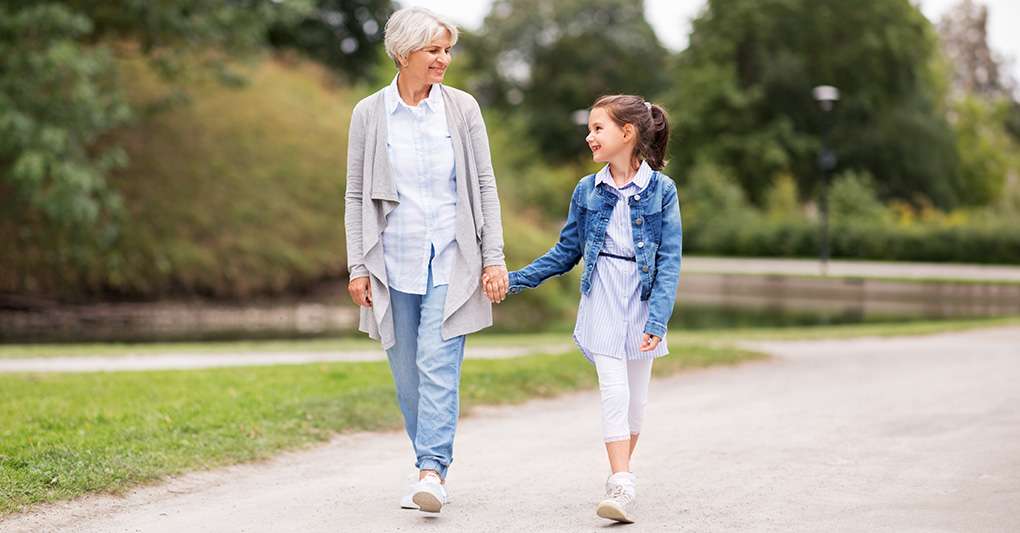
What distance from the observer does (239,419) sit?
6.52 m

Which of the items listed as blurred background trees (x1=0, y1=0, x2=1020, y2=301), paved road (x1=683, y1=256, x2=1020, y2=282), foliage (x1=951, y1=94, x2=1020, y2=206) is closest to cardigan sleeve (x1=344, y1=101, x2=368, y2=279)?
blurred background trees (x1=0, y1=0, x2=1020, y2=301)

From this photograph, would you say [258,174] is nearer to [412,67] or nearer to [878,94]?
[412,67]

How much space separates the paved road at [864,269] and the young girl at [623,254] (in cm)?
2572

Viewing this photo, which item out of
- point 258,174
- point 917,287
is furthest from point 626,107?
point 917,287

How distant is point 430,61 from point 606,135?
85 centimetres

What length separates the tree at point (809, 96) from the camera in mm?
47125

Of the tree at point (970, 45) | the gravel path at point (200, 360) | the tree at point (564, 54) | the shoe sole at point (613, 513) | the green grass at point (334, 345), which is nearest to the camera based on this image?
the shoe sole at point (613, 513)

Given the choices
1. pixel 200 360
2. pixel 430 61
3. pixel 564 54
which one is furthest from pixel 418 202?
pixel 564 54

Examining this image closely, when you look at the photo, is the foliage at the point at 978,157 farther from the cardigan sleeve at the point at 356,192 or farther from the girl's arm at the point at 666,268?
the cardigan sleeve at the point at 356,192

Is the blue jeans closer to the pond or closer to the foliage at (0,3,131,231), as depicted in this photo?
the foliage at (0,3,131,231)

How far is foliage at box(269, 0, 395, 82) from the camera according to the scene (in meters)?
35.8

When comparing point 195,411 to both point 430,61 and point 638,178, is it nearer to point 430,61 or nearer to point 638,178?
point 430,61

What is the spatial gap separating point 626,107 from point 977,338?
11.6m

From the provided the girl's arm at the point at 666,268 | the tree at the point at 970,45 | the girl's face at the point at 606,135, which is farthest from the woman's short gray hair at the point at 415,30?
the tree at the point at 970,45
